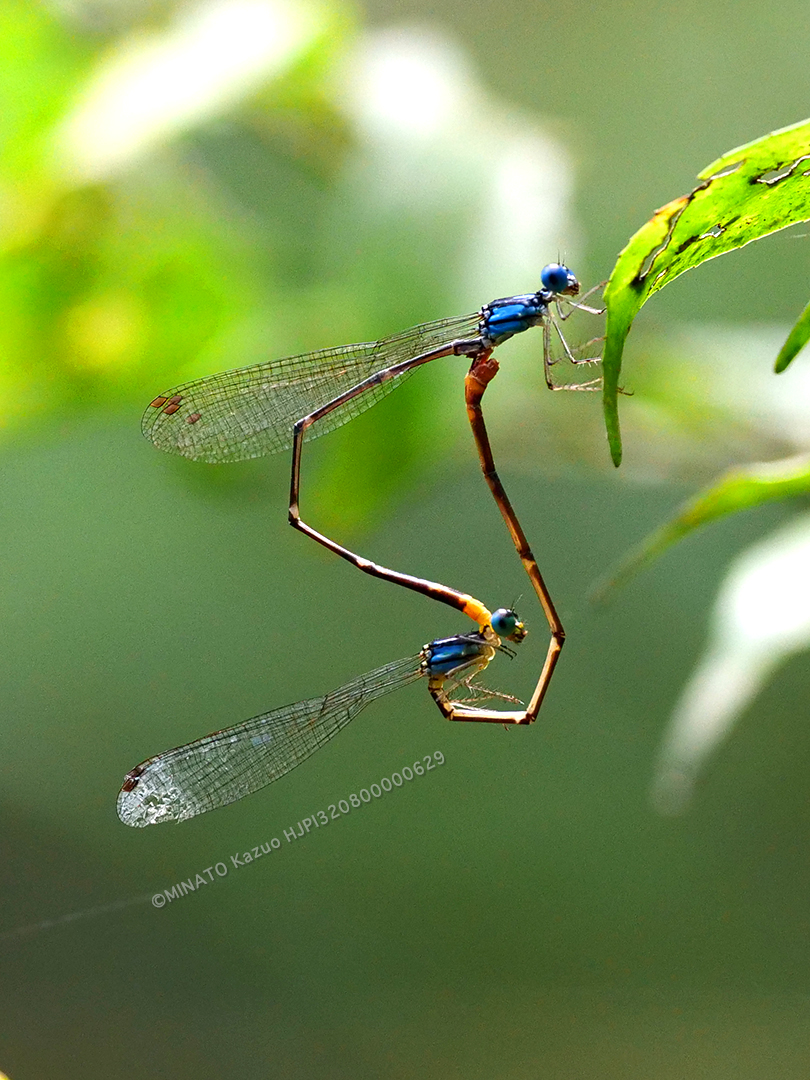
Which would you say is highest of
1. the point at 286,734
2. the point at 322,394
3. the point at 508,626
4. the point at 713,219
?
the point at 322,394

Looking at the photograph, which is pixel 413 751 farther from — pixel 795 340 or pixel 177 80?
pixel 795 340

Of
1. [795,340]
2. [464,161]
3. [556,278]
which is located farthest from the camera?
[464,161]

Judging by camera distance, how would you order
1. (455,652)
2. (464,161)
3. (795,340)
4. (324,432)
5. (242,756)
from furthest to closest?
1. (464,161)
2. (242,756)
3. (324,432)
4. (455,652)
5. (795,340)

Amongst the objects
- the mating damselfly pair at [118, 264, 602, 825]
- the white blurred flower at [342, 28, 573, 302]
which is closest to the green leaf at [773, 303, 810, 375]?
the mating damselfly pair at [118, 264, 602, 825]

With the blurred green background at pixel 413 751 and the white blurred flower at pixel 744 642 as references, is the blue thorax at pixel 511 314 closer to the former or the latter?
the white blurred flower at pixel 744 642

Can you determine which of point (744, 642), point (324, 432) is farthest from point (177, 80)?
point (744, 642)

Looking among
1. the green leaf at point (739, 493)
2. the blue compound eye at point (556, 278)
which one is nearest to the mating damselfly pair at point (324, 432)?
the blue compound eye at point (556, 278)

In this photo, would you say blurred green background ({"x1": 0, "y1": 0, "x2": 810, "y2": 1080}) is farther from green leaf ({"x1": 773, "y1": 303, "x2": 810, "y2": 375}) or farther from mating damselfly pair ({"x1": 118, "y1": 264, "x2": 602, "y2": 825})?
green leaf ({"x1": 773, "y1": 303, "x2": 810, "y2": 375})

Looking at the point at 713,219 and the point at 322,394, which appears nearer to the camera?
the point at 713,219
